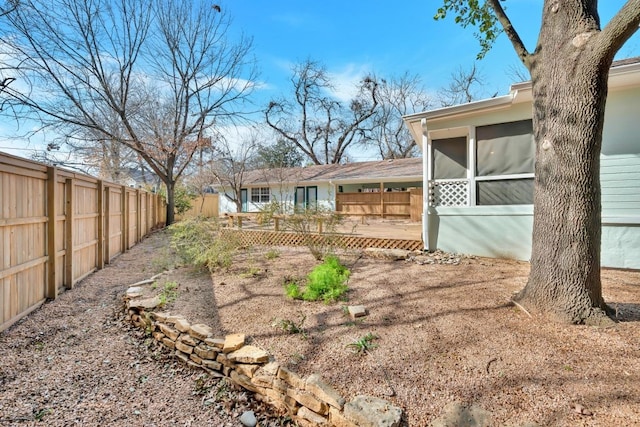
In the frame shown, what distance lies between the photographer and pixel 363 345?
2.71 metres

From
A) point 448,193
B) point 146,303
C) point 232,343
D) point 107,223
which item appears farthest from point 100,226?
point 448,193

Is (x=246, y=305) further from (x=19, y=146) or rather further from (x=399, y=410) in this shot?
(x=19, y=146)

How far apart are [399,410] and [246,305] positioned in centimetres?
245

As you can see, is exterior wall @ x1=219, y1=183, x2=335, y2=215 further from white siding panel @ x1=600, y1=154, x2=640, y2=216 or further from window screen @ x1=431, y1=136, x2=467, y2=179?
white siding panel @ x1=600, y1=154, x2=640, y2=216

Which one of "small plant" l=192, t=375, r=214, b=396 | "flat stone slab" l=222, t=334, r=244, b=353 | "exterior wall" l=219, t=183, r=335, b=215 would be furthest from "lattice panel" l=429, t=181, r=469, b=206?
"exterior wall" l=219, t=183, r=335, b=215

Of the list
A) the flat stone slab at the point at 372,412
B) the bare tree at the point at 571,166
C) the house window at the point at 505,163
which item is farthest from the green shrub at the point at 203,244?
the house window at the point at 505,163

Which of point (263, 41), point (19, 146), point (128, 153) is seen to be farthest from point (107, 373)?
point (128, 153)

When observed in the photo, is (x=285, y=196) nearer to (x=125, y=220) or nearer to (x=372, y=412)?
(x=125, y=220)

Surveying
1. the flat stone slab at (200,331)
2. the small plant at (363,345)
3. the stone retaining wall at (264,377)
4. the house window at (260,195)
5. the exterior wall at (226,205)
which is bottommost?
the stone retaining wall at (264,377)

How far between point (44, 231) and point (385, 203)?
12.6 meters

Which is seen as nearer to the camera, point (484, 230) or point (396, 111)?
point (484, 230)

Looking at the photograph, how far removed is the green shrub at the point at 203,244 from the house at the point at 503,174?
4.26 m

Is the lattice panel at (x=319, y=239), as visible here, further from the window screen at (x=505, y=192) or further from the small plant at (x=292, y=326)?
the small plant at (x=292, y=326)

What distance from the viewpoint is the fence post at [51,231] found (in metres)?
4.33
